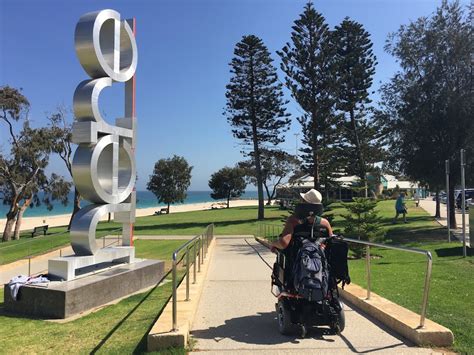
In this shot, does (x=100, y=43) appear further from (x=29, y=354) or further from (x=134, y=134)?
(x=29, y=354)

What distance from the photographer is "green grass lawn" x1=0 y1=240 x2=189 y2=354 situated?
4715 millimetres

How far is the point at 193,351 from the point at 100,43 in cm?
758

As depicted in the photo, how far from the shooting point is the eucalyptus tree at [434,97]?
18.9 metres

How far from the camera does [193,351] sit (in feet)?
13.1

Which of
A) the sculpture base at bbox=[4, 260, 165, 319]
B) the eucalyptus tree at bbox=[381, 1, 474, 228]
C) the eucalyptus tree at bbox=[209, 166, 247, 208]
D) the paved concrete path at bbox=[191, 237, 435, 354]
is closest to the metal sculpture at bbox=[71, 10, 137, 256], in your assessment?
the sculpture base at bbox=[4, 260, 165, 319]

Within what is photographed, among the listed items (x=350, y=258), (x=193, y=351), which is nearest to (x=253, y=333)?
(x=193, y=351)

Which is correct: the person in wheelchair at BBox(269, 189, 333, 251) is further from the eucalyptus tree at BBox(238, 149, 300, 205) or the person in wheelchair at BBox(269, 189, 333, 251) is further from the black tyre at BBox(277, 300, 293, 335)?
the eucalyptus tree at BBox(238, 149, 300, 205)

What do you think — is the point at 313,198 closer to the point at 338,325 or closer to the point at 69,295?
the point at 338,325

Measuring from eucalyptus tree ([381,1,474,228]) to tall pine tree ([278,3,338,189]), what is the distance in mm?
6538

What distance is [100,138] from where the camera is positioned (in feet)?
28.7

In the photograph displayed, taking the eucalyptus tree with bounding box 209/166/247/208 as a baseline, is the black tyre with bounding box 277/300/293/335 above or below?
below

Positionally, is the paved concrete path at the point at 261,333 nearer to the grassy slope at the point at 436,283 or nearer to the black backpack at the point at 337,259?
the black backpack at the point at 337,259

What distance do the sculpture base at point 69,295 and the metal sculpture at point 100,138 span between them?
761 millimetres

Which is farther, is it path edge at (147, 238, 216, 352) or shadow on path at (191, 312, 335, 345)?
shadow on path at (191, 312, 335, 345)
